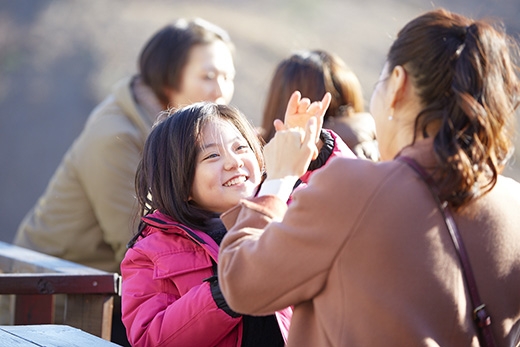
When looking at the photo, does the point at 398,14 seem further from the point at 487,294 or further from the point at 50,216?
the point at 487,294

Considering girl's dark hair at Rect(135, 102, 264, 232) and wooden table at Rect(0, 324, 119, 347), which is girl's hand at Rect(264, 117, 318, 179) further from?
wooden table at Rect(0, 324, 119, 347)

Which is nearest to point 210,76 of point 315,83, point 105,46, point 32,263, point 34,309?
point 315,83

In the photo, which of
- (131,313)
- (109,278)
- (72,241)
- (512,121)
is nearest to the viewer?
(512,121)

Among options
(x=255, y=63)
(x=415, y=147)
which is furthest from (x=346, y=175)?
(x=255, y=63)

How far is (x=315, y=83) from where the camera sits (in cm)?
400

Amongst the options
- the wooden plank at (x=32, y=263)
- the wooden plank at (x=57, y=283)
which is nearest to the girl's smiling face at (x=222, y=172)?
the wooden plank at (x=57, y=283)

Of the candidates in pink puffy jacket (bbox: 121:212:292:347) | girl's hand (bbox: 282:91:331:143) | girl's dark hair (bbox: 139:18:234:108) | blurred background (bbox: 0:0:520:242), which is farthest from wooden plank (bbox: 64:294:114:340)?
blurred background (bbox: 0:0:520:242)

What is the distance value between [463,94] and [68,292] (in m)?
1.84

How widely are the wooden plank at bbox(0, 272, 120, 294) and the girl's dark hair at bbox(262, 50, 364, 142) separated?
136 cm

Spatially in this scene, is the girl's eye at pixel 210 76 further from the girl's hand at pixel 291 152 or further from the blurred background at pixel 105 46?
the blurred background at pixel 105 46

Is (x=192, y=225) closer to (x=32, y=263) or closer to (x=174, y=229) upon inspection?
(x=174, y=229)

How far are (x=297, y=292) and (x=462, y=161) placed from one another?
1.44 feet

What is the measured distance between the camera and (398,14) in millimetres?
13594

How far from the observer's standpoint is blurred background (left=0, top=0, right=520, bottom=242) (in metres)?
11.7
